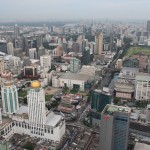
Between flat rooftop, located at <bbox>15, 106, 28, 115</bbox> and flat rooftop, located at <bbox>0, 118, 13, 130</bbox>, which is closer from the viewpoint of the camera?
flat rooftop, located at <bbox>0, 118, 13, 130</bbox>

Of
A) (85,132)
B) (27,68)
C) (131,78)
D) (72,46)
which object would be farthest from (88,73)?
(72,46)

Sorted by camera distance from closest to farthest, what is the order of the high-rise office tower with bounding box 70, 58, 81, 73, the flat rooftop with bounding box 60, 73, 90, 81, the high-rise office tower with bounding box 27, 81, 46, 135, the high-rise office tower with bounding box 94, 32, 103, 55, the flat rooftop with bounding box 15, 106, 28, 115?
the high-rise office tower with bounding box 27, 81, 46, 135 → the flat rooftop with bounding box 15, 106, 28, 115 → the flat rooftop with bounding box 60, 73, 90, 81 → the high-rise office tower with bounding box 70, 58, 81, 73 → the high-rise office tower with bounding box 94, 32, 103, 55

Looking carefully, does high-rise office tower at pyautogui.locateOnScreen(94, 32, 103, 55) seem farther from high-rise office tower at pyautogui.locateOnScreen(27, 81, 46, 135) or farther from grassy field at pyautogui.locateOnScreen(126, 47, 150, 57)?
high-rise office tower at pyautogui.locateOnScreen(27, 81, 46, 135)

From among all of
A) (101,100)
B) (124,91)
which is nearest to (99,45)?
(124,91)

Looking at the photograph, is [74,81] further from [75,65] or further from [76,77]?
[75,65]

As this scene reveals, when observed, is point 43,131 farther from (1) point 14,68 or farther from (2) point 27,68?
(1) point 14,68

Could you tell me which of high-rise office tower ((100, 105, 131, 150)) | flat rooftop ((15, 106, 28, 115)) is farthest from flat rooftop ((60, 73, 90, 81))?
high-rise office tower ((100, 105, 131, 150))

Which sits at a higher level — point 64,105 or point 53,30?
point 53,30
